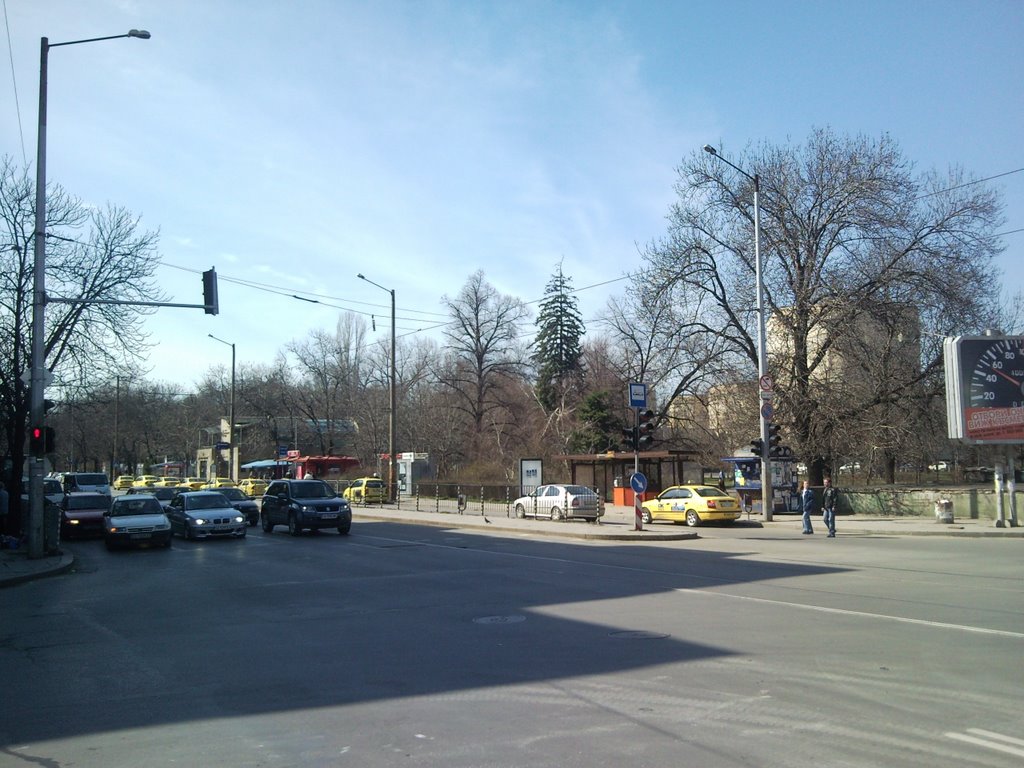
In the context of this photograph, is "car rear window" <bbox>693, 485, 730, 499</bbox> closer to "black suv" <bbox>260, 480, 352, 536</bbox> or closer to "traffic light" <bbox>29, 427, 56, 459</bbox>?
"black suv" <bbox>260, 480, 352, 536</bbox>

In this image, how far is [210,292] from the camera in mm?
19844

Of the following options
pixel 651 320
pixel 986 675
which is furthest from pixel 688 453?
pixel 986 675

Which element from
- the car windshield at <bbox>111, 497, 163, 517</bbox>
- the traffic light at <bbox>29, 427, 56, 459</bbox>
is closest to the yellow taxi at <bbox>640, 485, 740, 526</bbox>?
the car windshield at <bbox>111, 497, 163, 517</bbox>

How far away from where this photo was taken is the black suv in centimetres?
2744

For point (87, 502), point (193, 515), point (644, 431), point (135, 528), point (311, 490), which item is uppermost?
point (644, 431)

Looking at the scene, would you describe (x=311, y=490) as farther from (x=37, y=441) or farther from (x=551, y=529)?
(x=37, y=441)

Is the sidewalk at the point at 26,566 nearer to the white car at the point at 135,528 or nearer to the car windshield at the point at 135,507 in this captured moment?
the white car at the point at 135,528

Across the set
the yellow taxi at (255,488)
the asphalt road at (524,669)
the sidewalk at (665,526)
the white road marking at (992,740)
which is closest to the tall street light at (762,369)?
the sidewalk at (665,526)

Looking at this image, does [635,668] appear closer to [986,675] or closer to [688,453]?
[986,675]

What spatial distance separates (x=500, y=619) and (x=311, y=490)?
1897cm

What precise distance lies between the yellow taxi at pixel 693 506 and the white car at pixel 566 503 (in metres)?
2.06

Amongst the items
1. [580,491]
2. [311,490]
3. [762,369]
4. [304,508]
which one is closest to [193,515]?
[304,508]

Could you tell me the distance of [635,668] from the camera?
27.1 ft

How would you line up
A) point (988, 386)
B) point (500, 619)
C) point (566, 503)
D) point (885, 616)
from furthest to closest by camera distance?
point (566, 503) < point (988, 386) < point (500, 619) < point (885, 616)
